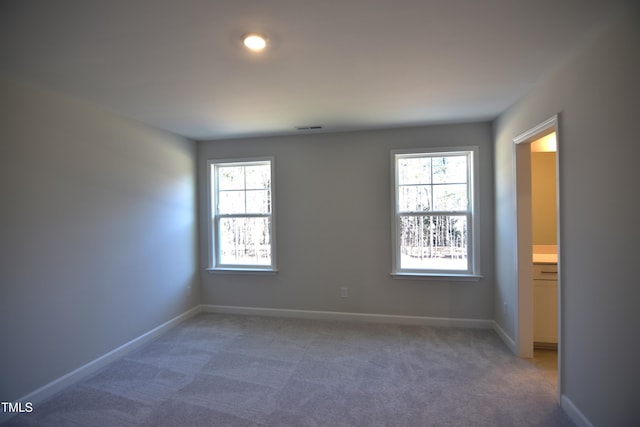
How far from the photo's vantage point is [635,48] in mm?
1434

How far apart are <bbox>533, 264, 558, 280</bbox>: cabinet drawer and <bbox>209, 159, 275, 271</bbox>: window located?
2.92 m

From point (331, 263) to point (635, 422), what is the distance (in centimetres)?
277

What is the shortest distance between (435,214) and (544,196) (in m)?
1.19

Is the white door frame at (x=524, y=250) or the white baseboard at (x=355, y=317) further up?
the white door frame at (x=524, y=250)

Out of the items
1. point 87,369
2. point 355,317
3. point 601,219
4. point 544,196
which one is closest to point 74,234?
point 87,369

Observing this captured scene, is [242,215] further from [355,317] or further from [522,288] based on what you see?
[522,288]

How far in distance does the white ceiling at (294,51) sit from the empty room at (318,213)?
0.06ft

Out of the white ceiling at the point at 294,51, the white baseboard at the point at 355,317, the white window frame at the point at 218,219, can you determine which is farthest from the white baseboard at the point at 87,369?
the white ceiling at the point at 294,51

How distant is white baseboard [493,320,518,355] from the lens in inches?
113

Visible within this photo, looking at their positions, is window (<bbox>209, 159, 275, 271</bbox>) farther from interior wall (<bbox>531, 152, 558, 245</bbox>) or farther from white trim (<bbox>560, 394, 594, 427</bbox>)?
interior wall (<bbox>531, 152, 558, 245</bbox>)

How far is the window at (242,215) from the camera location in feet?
13.3

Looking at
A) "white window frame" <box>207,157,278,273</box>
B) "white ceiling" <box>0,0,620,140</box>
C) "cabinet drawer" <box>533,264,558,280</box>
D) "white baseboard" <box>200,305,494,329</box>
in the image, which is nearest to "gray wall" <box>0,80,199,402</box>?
"white ceiling" <box>0,0,620,140</box>

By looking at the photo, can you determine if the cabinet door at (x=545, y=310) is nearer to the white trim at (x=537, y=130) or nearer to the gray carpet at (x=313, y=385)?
the gray carpet at (x=313, y=385)

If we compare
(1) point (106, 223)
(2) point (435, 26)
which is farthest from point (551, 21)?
(1) point (106, 223)
